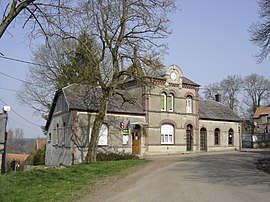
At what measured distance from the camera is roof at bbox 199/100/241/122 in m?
42.2

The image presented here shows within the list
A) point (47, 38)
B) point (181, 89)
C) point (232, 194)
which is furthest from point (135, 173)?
point (181, 89)

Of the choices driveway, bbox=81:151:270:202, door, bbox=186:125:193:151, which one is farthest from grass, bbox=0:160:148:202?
door, bbox=186:125:193:151

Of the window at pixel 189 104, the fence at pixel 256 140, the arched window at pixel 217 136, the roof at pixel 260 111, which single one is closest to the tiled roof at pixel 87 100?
the window at pixel 189 104

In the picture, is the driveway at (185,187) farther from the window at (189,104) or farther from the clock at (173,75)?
the window at (189,104)

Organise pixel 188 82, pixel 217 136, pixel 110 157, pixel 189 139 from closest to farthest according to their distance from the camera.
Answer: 1. pixel 110 157
2. pixel 188 82
3. pixel 189 139
4. pixel 217 136

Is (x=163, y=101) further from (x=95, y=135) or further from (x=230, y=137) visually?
(x=95, y=135)

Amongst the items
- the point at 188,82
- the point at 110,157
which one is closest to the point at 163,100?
the point at 188,82

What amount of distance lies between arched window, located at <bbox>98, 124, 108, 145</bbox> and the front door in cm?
341

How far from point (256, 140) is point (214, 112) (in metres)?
16.1

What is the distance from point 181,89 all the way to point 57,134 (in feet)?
44.9

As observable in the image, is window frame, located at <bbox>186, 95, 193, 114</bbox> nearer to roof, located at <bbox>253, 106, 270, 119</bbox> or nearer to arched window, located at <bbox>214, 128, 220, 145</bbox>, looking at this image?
arched window, located at <bbox>214, 128, 220, 145</bbox>

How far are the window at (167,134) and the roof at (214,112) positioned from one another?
494 centimetres

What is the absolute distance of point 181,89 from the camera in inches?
1528

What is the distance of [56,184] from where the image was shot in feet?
51.8
